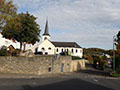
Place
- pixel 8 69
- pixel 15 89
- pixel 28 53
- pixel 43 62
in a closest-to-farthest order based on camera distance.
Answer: pixel 15 89
pixel 8 69
pixel 43 62
pixel 28 53

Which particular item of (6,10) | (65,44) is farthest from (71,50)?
(6,10)

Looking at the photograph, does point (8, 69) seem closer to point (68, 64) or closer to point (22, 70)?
point (22, 70)

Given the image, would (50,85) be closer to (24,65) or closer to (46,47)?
(24,65)

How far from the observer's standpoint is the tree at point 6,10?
15.4 meters

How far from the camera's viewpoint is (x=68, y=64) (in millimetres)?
25078

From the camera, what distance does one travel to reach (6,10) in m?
15.8

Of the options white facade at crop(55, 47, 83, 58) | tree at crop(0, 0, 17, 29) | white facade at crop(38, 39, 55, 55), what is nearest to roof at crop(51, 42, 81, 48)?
white facade at crop(55, 47, 83, 58)

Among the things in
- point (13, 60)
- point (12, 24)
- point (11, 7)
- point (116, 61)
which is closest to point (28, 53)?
point (13, 60)

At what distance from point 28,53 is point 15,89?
36.8 ft

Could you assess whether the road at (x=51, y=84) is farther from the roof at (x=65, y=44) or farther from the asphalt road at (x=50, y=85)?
the roof at (x=65, y=44)

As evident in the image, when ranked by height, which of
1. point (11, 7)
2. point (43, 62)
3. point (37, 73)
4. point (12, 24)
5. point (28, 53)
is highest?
point (11, 7)

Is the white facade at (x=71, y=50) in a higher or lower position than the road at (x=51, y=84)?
higher

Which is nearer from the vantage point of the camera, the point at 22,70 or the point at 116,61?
the point at 22,70

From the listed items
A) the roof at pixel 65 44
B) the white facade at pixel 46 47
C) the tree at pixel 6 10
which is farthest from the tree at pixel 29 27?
the roof at pixel 65 44
